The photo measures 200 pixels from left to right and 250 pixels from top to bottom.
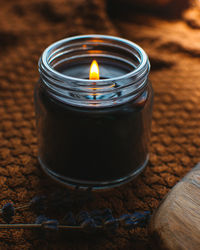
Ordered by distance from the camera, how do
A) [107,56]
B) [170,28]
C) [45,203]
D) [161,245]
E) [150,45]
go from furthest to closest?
1. [170,28]
2. [150,45]
3. [107,56]
4. [45,203]
5. [161,245]

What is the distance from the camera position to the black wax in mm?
578

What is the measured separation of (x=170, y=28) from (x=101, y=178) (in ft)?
2.56

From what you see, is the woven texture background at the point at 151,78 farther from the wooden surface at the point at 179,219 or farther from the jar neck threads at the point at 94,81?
the jar neck threads at the point at 94,81

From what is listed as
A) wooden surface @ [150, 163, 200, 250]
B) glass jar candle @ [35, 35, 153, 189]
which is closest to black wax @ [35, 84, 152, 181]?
glass jar candle @ [35, 35, 153, 189]

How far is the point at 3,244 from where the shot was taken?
552mm

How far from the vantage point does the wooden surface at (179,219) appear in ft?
1.59

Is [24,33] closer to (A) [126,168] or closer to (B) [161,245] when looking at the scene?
(A) [126,168]

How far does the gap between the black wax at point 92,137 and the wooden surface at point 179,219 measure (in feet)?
0.39

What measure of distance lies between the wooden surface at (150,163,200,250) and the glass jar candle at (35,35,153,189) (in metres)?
0.12

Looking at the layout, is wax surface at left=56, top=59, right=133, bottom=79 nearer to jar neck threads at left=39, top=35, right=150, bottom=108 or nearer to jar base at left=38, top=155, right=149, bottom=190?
jar neck threads at left=39, top=35, right=150, bottom=108

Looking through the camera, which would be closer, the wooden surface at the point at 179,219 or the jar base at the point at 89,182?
the wooden surface at the point at 179,219

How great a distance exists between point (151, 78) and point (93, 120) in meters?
0.45

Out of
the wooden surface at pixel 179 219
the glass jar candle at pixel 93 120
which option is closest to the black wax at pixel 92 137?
the glass jar candle at pixel 93 120

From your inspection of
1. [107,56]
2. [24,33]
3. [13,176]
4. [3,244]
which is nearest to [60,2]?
[24,33]
